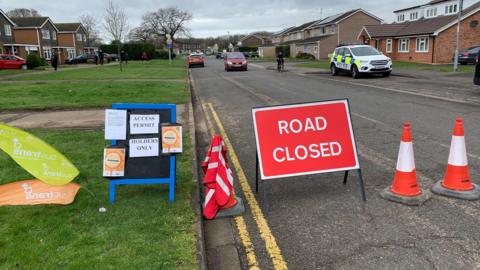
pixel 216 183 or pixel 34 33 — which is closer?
pixel 216 183

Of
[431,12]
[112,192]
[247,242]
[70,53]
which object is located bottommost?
[247,242]

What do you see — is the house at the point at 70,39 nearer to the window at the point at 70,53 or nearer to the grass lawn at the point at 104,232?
the window at the point at 70,53

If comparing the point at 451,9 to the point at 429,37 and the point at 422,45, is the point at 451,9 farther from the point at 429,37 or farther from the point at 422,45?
the point at 429,37

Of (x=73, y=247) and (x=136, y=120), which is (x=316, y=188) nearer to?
(x=136, y=120)

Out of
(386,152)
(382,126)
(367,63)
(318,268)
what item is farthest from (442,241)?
(367,63)

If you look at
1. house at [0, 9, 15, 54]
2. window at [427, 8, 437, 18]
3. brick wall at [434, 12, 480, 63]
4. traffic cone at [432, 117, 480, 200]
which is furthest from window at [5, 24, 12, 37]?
traffic cone at [432, 117, 480, 200]

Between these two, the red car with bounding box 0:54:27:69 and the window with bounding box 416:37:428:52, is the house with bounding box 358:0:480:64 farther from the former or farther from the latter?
the red car with bounding box 0:54:27:69

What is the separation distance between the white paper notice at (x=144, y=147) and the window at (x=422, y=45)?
38.4 meters

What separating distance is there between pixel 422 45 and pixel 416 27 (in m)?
3.06

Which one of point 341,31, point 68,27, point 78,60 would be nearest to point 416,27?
point 341,31

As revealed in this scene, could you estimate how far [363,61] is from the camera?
73.0ft

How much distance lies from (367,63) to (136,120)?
→ 64.1 ft

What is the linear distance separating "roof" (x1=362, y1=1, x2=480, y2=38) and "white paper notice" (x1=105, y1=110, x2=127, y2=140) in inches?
1477

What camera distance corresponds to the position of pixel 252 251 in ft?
12.4
